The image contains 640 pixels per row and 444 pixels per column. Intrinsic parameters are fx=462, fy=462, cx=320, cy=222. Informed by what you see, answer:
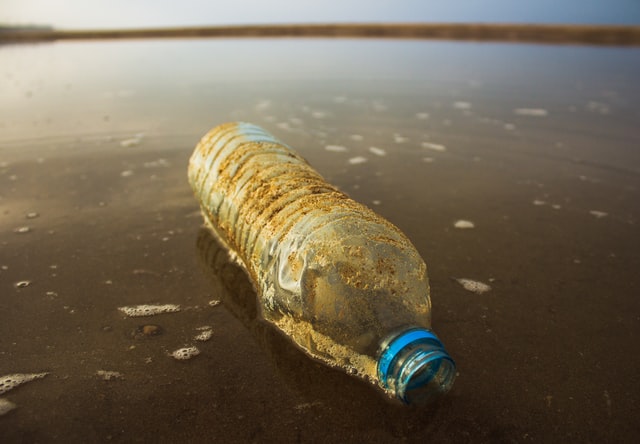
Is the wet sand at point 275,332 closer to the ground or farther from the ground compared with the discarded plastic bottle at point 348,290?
closer to the ground

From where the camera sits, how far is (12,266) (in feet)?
7.38

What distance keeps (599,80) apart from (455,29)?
10.6 metres

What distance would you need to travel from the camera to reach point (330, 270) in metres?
1.43

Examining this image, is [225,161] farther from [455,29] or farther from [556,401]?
[455,29]

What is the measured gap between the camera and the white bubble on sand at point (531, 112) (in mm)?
5406

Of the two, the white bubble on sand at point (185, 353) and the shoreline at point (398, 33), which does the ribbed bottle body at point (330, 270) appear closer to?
the white bubble on sand at point (185, 353)

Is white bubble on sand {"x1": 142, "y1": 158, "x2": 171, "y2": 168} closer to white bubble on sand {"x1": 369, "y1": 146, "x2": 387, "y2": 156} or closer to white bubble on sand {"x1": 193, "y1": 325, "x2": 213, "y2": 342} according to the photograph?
white bubble on sand {"x1": 369, "y1": 146, "x2": 387, "y2": 156}

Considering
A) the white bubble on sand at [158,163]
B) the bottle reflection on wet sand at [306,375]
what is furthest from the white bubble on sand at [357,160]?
the bottle reflection on wet sand at [306,375]

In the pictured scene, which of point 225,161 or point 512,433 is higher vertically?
point 225,161

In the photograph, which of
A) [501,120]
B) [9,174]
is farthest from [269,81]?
[9,174]

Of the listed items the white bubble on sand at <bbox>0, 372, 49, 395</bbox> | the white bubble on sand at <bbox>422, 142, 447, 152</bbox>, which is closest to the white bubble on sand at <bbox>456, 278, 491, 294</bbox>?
the white bubble on sand at <bbox>0, 372, 49, 395</bbox>

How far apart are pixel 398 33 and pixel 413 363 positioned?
1862cm

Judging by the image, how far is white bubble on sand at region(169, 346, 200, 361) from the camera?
5.57 ft

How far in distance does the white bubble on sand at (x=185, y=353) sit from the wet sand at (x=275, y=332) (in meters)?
0.05
